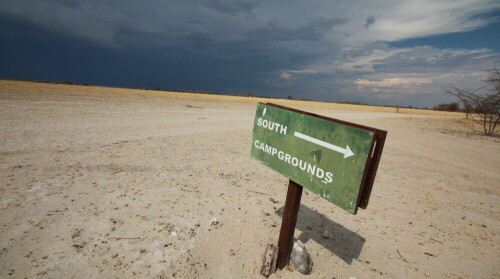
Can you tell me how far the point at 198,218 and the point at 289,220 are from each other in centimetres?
146

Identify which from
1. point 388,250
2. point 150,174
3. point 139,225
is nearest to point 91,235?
point 139,225

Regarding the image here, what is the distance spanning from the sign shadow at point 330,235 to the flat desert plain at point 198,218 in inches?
0.7

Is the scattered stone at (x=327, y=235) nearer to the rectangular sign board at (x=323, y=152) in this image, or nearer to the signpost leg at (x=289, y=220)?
the signpost leg at (x=289, y=220)

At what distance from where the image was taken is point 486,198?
493 centimetres

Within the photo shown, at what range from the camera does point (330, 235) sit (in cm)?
321

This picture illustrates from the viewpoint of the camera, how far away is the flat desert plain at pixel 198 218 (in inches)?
99.0

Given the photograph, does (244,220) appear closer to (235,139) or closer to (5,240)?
(5,240)

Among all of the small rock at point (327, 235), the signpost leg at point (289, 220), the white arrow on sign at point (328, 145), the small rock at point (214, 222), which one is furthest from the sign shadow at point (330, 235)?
the white arrow on sign at point (328, 145)

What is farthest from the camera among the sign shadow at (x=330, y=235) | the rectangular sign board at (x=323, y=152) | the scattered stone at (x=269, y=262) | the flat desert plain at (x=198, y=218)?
the sign shadow at (x=330, y=235)

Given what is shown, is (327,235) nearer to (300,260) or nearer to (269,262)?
(300,260)

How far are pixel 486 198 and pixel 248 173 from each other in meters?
5.13

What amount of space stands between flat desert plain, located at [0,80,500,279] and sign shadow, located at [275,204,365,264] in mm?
17

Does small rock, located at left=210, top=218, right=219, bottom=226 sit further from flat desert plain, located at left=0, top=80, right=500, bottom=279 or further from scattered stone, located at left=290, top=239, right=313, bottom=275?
scattered stone, located at left=290, top=239, right=313, bottom=275

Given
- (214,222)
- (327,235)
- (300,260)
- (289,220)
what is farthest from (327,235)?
(214,222)
